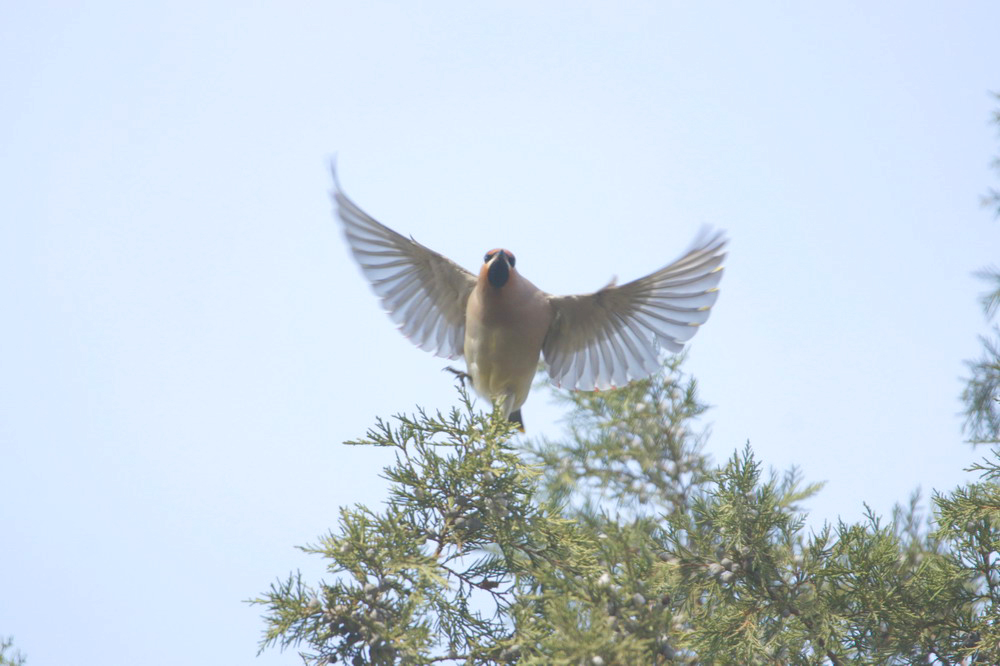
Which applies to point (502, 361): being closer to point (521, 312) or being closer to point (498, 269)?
point (521, 312)

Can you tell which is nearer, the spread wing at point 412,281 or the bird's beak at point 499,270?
the bird's beak at point 499,270

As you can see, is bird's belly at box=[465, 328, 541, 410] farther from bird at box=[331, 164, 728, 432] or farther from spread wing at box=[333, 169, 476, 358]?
spread wing at box=[333, 169, 476, 358]

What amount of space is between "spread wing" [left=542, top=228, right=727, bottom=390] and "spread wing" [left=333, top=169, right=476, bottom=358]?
1.78 feet

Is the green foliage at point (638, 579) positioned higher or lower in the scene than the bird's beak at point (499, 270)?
lower

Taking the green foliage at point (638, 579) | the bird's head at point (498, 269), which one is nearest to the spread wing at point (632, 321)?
the bird's head at point (498, 269)

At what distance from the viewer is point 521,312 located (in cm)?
448

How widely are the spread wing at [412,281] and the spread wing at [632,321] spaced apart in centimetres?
54

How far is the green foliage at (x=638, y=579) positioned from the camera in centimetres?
230

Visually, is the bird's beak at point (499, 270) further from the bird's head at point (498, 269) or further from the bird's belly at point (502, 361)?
the bird's belly at point (502, 361)

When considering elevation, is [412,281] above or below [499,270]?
above

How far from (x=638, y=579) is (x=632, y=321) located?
2.46m

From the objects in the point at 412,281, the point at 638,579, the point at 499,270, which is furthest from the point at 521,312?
the point at 638,579

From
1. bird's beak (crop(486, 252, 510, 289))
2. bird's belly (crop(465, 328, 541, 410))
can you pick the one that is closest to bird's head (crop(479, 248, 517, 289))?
bird's beak (crop(486, 252, 510, 289))

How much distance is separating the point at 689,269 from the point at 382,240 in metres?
1.60
